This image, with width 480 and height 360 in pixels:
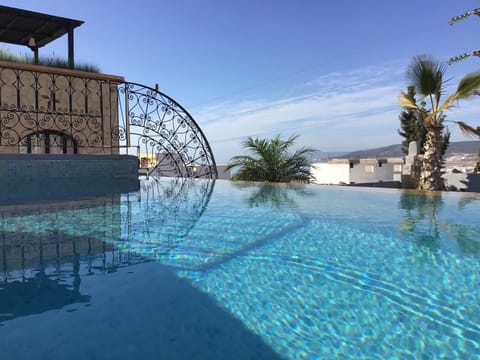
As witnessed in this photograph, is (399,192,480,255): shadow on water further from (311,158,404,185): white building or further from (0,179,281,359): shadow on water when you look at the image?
(311,158,404,185): white building

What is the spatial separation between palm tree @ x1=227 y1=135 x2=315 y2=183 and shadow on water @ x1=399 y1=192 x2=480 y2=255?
235 inches

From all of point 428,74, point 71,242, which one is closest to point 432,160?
point 428,74

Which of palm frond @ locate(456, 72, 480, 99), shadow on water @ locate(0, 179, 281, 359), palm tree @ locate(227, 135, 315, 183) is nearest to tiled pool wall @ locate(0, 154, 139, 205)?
shadow on water @ locate(0, 179, 281, 359)

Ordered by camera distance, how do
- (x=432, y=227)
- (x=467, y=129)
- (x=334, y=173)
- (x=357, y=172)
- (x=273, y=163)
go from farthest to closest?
(x=334, y=173)
(x=357, y=172)
(x=273, y=163)
(x=467, y=129)
(x=432, y=227)

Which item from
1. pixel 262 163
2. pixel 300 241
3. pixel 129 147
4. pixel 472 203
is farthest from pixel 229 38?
pixel 300 241

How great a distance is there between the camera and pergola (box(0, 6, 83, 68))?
827 centimetres

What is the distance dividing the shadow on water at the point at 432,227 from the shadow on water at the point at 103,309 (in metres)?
2.01

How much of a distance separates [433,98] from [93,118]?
9.32 m

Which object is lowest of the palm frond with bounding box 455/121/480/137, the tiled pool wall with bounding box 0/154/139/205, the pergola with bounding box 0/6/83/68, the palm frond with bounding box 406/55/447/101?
the tiled pool wall with bounding box 0/154/139/205

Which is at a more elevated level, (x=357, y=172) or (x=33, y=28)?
(x=33, y=28)

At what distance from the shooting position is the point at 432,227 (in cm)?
361

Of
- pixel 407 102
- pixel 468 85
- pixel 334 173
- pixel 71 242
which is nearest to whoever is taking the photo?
pixel 71 242

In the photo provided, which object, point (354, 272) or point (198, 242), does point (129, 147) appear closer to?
point (198, 242)

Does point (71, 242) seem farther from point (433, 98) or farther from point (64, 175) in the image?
point (433, 98)
